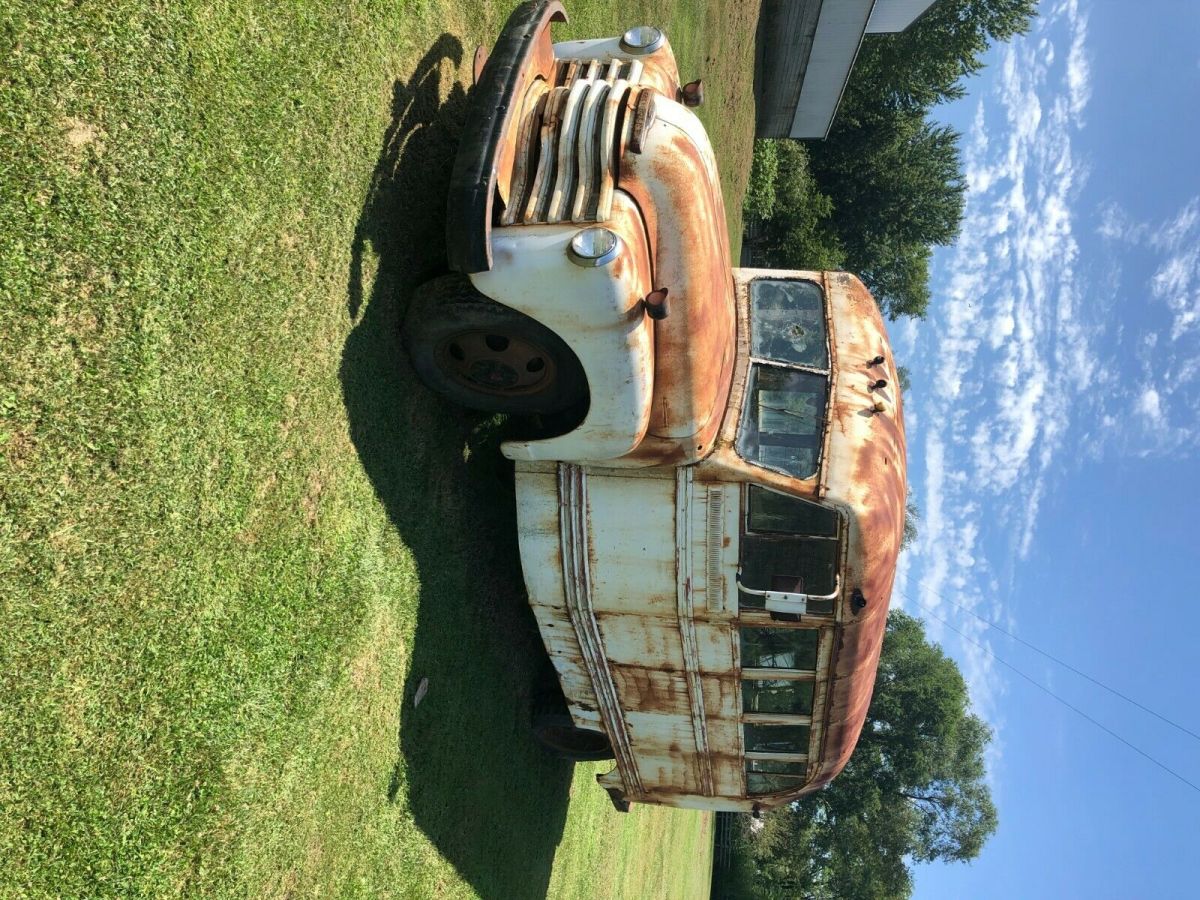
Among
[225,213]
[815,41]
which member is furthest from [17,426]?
[815,41]

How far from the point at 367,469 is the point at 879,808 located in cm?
3052

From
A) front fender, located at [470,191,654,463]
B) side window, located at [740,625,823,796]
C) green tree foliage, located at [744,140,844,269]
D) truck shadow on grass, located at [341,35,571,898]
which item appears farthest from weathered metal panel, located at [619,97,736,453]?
green tree foliage, located at [744,140,844,269]

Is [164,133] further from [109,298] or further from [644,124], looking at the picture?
[644,124]

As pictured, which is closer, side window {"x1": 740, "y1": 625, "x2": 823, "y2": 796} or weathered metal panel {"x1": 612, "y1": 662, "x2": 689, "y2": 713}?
side window {"x1": 740, "y1": 625, "x2": 823, "y2": 796}

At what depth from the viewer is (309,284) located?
4.41m

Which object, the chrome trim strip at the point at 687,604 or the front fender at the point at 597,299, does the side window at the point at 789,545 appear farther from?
the front fender at the point at 597,299

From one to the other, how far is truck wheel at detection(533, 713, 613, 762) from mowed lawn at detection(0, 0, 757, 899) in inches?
49.4

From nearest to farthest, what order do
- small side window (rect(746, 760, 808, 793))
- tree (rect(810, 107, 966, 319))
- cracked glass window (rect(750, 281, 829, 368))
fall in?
cracked glass window (rect(750, 281, 829, 368)) < small side window (rect(746, 760, 808, 793)) < tree (rect(810, 107, 966, 319))

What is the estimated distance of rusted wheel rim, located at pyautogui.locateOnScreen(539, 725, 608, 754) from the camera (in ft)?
25.5

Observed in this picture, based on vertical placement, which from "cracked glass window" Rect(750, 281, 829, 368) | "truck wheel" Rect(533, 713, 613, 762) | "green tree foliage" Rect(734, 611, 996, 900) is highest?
"cracked glass window" Rect(750, 281, 829, 368)

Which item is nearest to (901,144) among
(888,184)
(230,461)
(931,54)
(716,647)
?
(888,184)

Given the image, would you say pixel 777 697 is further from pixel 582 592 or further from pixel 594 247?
pixel 594 247

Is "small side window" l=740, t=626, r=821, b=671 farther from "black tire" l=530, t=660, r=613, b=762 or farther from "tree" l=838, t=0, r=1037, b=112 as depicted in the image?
"tree" l=838, t=0, r=1037, b=112

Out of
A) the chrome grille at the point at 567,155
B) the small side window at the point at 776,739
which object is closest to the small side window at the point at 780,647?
the small side window at the point at 776,739
